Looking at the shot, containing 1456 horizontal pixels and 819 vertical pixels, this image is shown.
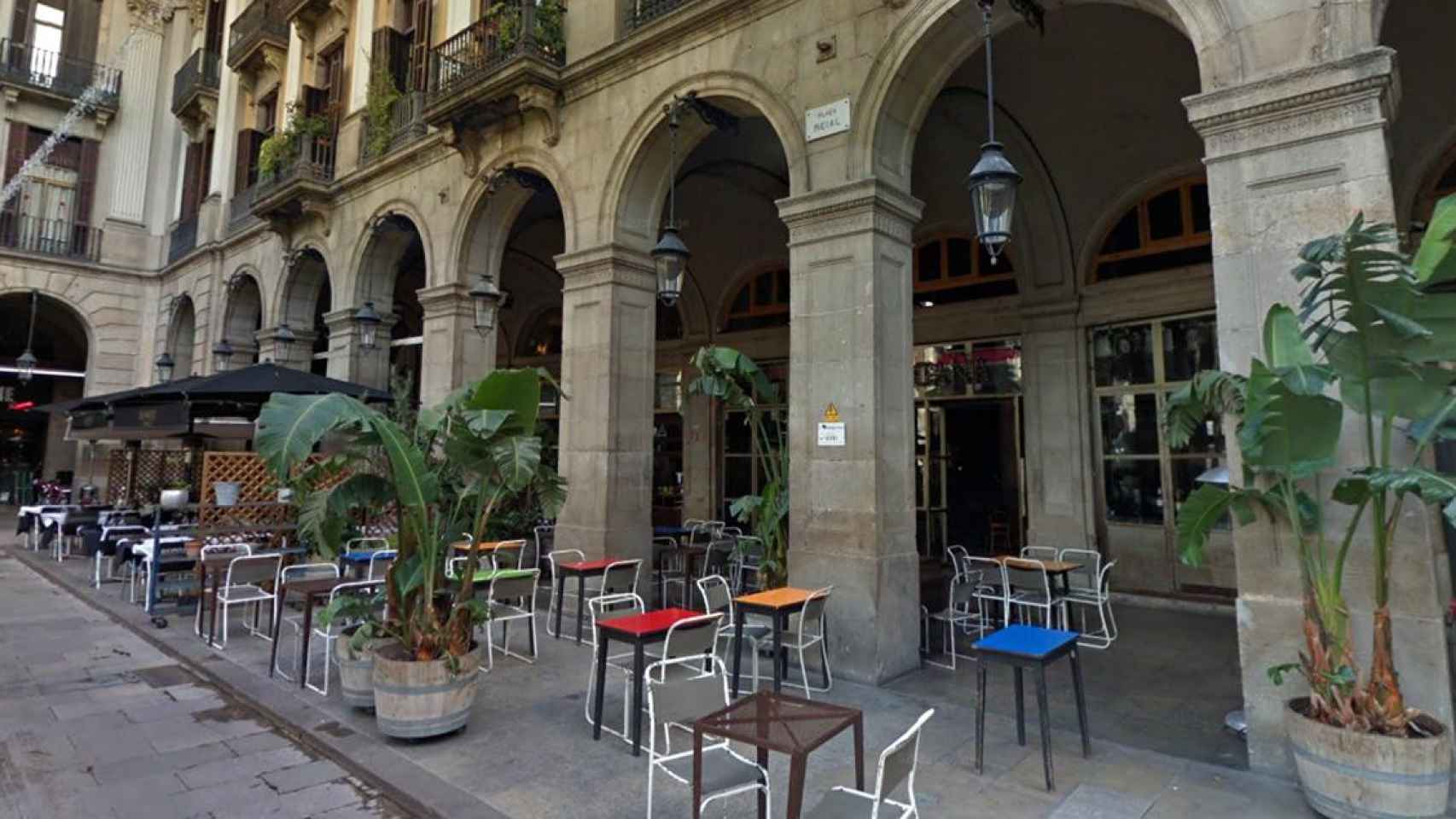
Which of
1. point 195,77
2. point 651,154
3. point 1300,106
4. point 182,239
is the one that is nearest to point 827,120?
point 651,154

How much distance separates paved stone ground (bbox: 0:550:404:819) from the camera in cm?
430

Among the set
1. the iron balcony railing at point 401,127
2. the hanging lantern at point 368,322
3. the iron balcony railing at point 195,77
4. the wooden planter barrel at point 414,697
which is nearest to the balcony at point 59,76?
the iron balcony railing at point 195,77

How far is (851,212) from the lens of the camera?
7.03m

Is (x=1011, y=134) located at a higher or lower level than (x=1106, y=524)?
higher

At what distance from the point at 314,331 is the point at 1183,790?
18.0m

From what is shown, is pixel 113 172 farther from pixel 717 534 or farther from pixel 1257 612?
pixel 1257 612

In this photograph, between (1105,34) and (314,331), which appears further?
(314,331)

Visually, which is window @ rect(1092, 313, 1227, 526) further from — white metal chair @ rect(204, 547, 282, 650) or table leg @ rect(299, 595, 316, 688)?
white metal chair @ rect(204, 547, 282, 650)

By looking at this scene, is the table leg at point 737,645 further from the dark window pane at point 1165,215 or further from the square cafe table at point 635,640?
the dark window pane at point 1165,215

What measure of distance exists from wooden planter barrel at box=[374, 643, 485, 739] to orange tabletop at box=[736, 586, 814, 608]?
88.1 inches

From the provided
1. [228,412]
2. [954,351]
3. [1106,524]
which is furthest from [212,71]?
[1106,524]

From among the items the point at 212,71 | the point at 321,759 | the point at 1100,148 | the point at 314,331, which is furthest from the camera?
the point at 212,71

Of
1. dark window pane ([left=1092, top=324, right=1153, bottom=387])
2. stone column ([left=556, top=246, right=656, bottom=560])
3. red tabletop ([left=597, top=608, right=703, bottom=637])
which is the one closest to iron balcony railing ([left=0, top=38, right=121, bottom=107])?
stone column ([left=556, top=246, right=656, bottom=560])

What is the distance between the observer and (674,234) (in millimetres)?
7934
